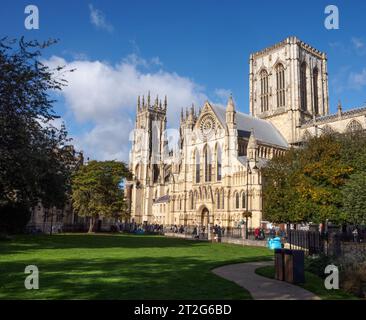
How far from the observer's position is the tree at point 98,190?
181 ft

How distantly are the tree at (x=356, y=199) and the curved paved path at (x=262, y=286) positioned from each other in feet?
47.5

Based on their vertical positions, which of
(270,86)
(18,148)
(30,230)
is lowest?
(30,230)

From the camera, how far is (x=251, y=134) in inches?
2464

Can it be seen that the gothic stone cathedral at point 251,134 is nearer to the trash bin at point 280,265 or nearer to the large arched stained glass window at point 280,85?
the large arched stained glass window at point 280,85

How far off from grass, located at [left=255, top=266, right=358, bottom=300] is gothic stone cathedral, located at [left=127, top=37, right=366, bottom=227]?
4143 cm

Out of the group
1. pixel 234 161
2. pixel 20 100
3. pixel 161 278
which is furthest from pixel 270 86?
pixel 161 278

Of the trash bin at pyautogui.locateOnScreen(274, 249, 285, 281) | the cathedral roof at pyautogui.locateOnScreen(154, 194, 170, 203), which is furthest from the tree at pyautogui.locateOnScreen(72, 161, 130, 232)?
the trash bin at pyautogui.locateOnScreen(274, 249, 285, 281)

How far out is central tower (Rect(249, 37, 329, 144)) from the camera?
77.4 m

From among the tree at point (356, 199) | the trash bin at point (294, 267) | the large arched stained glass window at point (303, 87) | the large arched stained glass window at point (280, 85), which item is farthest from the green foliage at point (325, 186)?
the large arched stained glass window at point (280, 85)

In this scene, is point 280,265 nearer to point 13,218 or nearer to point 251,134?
point 13,218

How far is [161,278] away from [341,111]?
65152 mm

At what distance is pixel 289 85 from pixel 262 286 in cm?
7107
